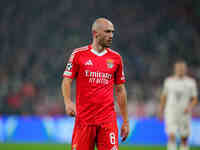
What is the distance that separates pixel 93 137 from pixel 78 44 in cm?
1692

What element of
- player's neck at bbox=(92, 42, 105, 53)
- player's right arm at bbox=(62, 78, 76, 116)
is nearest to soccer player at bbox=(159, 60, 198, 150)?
player's neck at bbox=(92, 42, 105, 53)

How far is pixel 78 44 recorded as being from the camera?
21.7m

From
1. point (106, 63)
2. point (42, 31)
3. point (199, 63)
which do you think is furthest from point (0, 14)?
point (106, 63)

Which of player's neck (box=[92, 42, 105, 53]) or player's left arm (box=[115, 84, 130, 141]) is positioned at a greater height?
player's neck (box=[92, 42, 105, 53])

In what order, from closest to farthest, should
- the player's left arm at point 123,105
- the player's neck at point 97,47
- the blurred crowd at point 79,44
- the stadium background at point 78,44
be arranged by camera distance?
the player's neck at point 97,47 < the player's left arm at point 123,105 < the stadium background at point 78,44 < the blurred crowd at point 79,44

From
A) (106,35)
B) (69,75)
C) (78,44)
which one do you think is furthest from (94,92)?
(78,44)

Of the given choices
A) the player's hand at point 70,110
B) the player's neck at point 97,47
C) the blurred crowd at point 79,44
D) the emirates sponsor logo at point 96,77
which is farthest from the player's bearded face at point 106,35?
the blurred crowd at point 79,44

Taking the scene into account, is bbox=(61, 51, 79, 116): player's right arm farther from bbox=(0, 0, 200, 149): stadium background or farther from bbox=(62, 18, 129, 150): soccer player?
bbox=(0, 0, 200, 149): stadium background

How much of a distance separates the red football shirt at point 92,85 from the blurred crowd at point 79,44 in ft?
41.2

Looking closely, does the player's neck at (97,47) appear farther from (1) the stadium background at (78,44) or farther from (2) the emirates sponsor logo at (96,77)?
(1) the stadium background at (78,44)

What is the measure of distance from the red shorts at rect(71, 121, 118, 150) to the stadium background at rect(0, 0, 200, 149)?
1243 centimetres

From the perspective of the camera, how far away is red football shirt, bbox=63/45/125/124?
495cm

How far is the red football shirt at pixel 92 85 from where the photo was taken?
4953 mm

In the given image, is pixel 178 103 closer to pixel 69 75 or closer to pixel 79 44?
pixel 69 75
